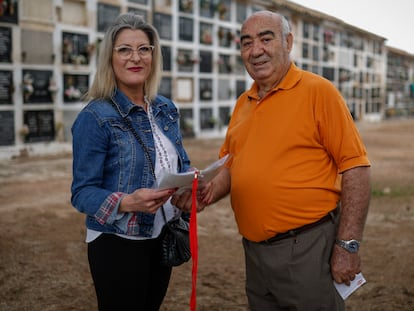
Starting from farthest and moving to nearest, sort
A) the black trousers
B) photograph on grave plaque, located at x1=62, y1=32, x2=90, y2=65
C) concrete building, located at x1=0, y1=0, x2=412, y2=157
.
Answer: photograph on grave plaque, located at x1=62, y1=32, x2=90, y2=65, concrete building, located at x1=0, y1=0, x2=412, y2=157, the black trousers

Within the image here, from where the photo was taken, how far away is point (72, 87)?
8.31m

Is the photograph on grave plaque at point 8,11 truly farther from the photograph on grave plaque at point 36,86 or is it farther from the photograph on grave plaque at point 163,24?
the photograph on grave plaque at point 163,24

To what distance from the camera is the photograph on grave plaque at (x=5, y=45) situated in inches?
283

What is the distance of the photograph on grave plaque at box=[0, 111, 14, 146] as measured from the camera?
24.0 ft

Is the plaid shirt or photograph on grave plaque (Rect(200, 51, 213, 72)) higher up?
photograph on grave plaque (Rect(200, 51, 213, 72))

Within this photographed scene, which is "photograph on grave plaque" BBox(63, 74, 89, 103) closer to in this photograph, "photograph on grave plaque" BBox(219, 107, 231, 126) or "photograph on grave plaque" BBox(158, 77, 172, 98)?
"photograph on grave plaque" BBox(158, 77, 172, 98)

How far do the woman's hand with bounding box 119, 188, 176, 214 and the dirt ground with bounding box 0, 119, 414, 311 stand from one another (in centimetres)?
140

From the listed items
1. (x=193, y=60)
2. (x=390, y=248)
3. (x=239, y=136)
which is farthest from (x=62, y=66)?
(x=239, y=136)

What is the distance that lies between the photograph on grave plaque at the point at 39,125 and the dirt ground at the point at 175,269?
5.43ft

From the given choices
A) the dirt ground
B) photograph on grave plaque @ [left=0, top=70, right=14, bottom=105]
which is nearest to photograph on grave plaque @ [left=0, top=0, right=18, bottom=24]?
photograph on grave plaque @ [left=0, top=70, right=14, bottom=105]

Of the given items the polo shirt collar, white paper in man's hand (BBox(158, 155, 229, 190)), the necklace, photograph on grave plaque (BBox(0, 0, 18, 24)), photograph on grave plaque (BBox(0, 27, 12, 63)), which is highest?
photograph on grave plaque (BBox(0, 0, 18, 24))

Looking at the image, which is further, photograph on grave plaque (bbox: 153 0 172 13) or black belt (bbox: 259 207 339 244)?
photograph on grave plaque (bbox: 153 0 172 13)

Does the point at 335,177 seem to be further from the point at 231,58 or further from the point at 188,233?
the point at 231,58

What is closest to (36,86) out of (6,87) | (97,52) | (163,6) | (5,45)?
(6,87)
